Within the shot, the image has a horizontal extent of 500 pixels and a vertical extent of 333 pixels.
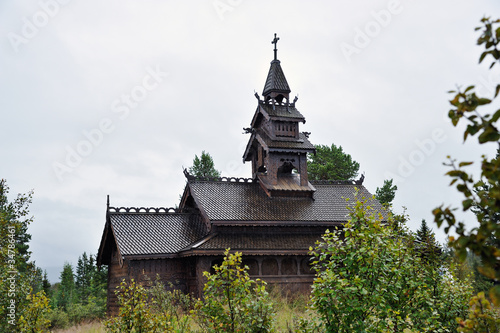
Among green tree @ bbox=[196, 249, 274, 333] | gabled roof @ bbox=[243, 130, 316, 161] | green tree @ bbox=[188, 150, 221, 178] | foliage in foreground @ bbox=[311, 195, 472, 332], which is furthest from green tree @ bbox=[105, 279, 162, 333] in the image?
green tree @ bbox=[188, 150, 221, 178]

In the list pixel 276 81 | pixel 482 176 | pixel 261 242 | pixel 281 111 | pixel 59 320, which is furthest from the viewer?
pixel 276 81

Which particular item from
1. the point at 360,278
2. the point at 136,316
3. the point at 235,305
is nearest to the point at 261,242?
the point at 136,316

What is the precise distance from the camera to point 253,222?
88.7 ft

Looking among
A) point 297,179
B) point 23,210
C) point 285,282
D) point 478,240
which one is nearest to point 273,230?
point 285,282

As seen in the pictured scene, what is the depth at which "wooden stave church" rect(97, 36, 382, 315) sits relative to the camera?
83.6 feet

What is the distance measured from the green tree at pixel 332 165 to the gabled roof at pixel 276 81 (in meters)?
17.5

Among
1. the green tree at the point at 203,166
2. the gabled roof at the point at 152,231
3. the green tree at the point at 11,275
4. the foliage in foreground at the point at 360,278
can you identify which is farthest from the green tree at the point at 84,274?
the foliage in foreground at the point at 360,278

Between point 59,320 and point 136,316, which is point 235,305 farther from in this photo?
point 59,320

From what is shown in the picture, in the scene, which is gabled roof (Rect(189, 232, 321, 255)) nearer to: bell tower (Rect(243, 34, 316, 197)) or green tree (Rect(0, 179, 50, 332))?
bell tower (Rect(243, 34, 316, 197))

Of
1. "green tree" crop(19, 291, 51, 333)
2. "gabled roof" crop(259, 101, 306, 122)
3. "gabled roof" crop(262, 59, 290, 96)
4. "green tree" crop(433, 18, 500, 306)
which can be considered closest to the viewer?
"green tree" crop(433, 18, 500, 306)

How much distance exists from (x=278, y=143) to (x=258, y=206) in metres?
5.31

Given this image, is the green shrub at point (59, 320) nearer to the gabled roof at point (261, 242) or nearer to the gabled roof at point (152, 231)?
the gabled roof at point (152, 231)

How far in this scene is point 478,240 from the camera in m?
3.04

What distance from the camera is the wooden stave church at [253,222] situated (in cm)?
2548
